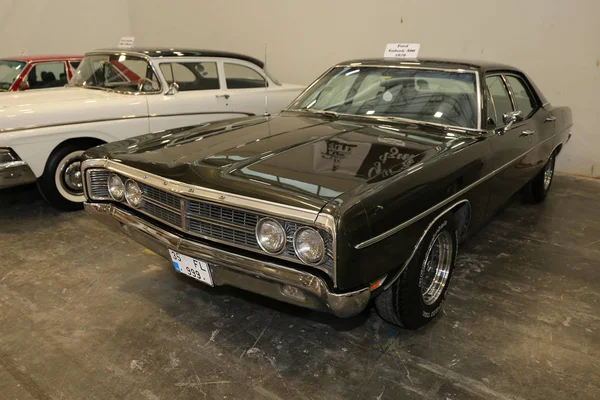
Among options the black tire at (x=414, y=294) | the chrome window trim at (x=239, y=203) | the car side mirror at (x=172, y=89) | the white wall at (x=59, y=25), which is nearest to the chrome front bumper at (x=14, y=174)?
the car side mirror at (x=172, y=89)

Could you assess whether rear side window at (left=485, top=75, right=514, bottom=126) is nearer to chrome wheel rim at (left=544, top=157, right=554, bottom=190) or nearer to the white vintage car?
chrome wheel rim at (left=544, top=157, right=554, bottom=190)

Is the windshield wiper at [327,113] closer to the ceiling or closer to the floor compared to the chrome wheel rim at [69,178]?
closer to the ceiling

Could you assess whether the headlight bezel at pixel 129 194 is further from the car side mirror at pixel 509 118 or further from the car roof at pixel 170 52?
the car roof at pixel 170 52

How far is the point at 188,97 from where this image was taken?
5168mm

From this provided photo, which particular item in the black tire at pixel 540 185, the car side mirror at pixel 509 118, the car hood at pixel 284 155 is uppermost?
the car side mirror at pixel 509 118

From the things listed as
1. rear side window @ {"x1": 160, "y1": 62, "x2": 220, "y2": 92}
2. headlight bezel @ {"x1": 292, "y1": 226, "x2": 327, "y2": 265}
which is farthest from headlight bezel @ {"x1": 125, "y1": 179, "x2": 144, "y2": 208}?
rear side window @ {"x1": 160, "y1": 62, "x2": 220, "y2": 92}

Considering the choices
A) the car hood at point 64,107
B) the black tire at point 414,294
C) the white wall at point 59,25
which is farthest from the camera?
the white wall at point 59,25

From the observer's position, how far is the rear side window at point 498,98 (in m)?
3.26

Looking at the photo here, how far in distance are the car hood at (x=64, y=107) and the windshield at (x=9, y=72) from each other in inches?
70.6

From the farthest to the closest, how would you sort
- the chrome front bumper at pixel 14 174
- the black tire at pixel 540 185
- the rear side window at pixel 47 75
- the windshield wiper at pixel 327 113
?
the rear side window at pixel 47 75 < the black tire at pixel 540 185 < the chrome front bumper at pixel 14 174 < the windshield wiper at pixel 327 113

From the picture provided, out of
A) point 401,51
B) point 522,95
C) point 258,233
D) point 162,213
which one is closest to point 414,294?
point 258,233

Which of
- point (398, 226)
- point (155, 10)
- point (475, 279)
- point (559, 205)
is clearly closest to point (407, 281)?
point (398, 226)

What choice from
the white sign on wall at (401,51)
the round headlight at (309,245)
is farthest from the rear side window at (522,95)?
the round headlight at (309,245)

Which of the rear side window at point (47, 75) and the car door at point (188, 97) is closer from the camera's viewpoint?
the car door at point (188, 97)
